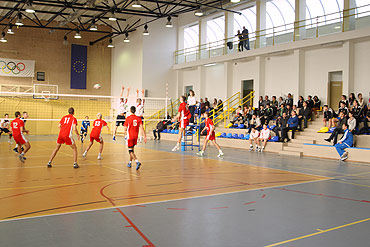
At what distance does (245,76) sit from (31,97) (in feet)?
58.9

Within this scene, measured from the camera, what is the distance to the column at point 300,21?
19.9m

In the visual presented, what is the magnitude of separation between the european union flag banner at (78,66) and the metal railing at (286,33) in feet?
31.3

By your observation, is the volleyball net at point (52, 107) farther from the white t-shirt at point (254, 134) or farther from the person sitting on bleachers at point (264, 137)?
the person sitting on bleachers at point (264, 137)

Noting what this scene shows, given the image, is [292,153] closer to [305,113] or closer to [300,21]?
[305,113]

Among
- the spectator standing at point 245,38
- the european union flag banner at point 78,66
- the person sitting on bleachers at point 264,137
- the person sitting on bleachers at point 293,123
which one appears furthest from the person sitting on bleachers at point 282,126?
the european union flag banner at point 78,66

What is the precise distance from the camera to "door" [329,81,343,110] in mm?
19047

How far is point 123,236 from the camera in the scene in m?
4.20

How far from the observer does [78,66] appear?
3209 cm

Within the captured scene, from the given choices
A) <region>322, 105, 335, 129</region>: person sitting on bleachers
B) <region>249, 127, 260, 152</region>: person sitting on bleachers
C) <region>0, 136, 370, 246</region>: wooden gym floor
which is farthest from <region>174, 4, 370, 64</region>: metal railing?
<region>0, 136, 370, 246</region>: wooden gym floor

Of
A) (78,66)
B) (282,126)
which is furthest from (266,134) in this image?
(78,66)

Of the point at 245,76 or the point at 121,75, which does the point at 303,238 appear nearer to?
the point at 245,76

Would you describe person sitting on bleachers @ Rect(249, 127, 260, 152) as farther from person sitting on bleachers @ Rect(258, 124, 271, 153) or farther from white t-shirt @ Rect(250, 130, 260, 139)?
person sitting on bleachers @ Rect(258, 124, 271, 153)

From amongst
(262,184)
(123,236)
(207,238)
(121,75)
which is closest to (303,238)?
(207,238)

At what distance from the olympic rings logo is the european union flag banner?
4138 mm
